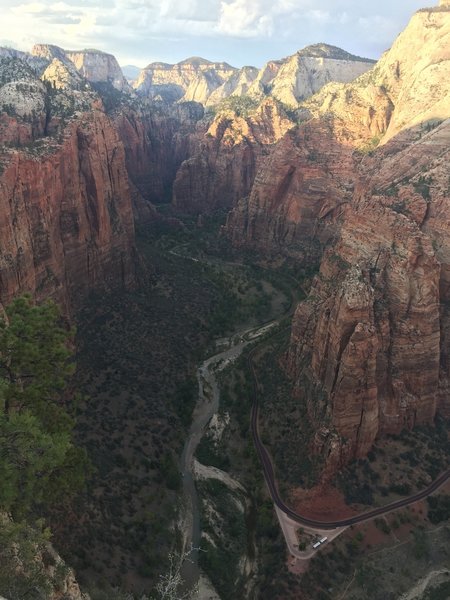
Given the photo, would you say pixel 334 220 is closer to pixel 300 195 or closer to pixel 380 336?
pixel 300 195

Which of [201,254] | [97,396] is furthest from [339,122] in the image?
[97,396]

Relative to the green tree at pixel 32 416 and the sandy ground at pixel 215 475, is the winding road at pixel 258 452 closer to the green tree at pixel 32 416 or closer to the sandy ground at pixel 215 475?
the sandy ground at pixel 215 475

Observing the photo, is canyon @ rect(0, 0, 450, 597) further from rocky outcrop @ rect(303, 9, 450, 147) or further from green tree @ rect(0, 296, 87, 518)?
green tree @ rect(0, 296, 87, 518)

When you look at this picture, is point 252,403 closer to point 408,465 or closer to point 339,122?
point 408,465

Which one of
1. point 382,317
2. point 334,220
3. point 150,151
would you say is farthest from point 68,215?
point 150,151

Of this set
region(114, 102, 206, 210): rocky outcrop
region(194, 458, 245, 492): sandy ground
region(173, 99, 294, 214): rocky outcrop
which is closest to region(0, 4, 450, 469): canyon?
region(173, 99, 294, 214): rocky outcrop

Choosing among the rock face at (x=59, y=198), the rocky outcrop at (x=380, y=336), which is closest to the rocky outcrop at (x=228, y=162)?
the rock face at (x=59, y=198)
